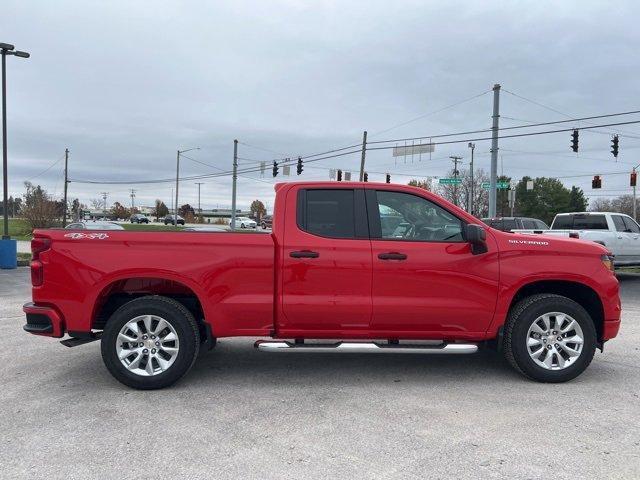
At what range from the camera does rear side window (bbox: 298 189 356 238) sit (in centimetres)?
495

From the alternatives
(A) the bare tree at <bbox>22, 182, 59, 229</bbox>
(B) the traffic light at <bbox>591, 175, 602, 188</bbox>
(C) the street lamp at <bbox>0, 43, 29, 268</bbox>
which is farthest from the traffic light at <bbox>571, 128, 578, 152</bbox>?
(A) the bare tree at <bbox>22, 182, 59, 229</bbox>

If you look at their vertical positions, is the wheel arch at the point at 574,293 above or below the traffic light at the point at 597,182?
below

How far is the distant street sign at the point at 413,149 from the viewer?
32.0 metres

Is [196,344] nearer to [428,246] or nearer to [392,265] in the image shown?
[392,265]

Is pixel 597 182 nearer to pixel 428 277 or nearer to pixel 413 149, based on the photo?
pixel 413 149

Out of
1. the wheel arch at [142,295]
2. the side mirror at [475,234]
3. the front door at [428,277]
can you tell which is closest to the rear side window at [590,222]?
the front door at [428,277]

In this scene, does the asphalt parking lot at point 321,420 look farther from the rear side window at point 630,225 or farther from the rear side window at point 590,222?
the rear side window at point 630,225

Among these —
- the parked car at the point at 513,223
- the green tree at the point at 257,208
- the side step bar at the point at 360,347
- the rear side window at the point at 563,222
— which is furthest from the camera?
the green tree at the point at 257,208

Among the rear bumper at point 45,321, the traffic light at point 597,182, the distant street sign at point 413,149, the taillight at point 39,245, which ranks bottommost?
the rear bumper at point 45,321

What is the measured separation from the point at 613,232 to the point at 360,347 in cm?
1317

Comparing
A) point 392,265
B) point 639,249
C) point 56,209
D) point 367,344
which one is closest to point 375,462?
point 367,344

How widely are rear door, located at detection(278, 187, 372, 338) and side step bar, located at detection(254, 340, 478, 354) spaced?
0.11 metres

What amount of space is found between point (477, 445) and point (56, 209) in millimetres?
39667

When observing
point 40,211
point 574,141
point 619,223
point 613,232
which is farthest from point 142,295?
point 40,211
